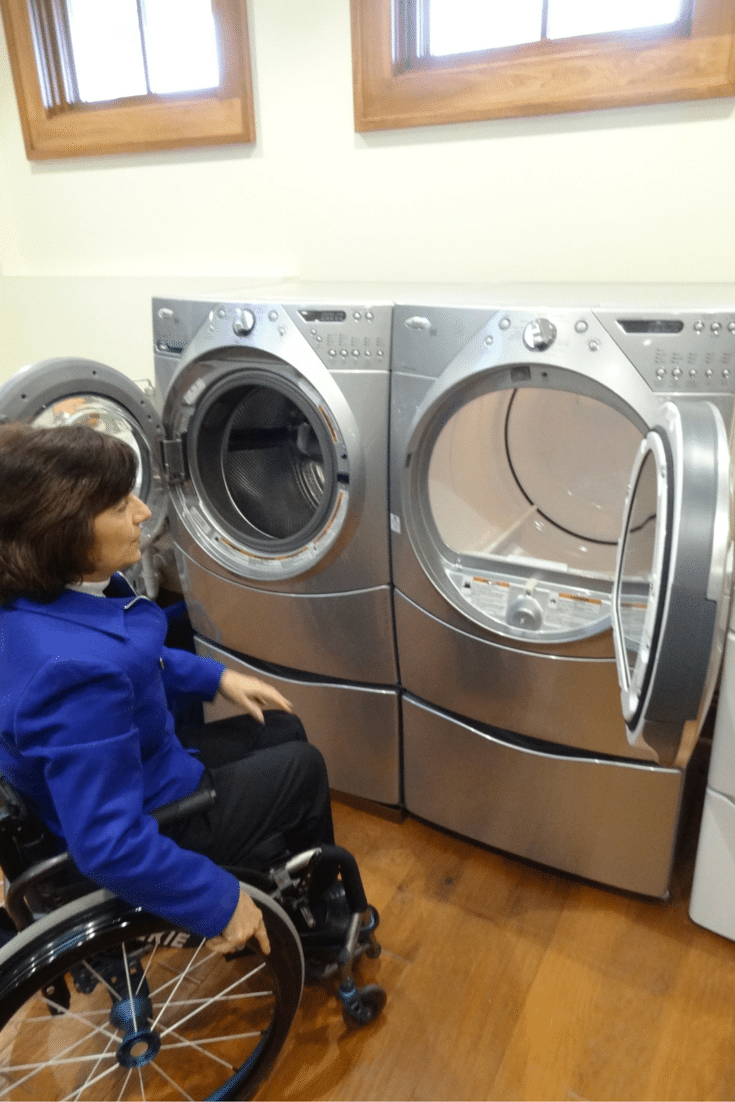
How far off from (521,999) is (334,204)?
189 cm

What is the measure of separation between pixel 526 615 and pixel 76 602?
78cm

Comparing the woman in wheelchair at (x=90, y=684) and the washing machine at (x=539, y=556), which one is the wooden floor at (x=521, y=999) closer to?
the washing machine at (x=539, y=556)

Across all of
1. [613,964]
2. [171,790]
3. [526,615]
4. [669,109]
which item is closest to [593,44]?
[669,109]

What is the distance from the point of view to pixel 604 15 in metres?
1.69

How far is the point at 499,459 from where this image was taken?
5.15 ft

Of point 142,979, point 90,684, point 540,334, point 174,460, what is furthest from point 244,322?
point 142,979

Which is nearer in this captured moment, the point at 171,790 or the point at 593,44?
the point at 171,790

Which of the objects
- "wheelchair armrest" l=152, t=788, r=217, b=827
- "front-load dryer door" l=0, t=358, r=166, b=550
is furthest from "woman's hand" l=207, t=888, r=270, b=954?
"front-load dryer door" l=0, t=358, r=166, b=550

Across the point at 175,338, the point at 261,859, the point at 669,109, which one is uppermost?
the point at 669,109

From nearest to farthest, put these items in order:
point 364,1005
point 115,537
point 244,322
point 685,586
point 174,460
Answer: point 685,586 < point 115,537 < point 364,1005 < point 244,322 < point 174,460

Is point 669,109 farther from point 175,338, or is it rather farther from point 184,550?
point 184,550

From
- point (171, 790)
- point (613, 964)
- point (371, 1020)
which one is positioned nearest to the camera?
point (171, 790)

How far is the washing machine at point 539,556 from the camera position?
1.17 m

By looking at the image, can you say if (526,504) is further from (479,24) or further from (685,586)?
(479,24)
